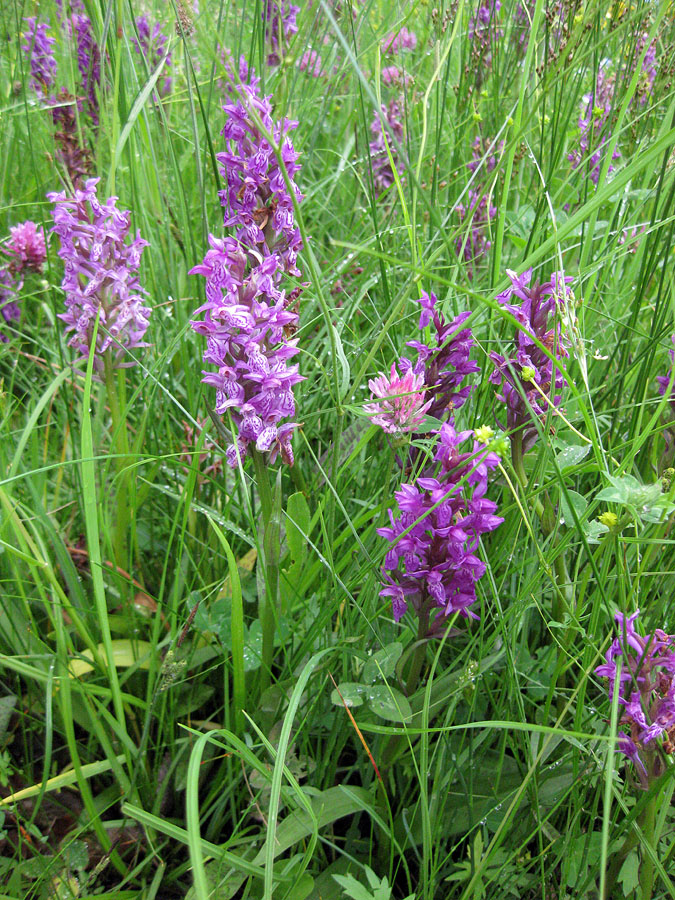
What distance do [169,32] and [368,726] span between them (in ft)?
10.1

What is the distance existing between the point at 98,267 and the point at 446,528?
965 mm

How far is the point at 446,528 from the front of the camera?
0.97 metres

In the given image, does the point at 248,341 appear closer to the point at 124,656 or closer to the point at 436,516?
the point at 436,516

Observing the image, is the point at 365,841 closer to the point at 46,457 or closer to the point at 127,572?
the point at 127,572

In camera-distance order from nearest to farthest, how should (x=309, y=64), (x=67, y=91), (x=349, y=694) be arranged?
(x=349, y=694), (x=67, y=91), (x=309, y=64)

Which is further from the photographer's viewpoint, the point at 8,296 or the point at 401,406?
the point at 8,296

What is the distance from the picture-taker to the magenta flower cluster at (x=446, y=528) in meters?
0.98

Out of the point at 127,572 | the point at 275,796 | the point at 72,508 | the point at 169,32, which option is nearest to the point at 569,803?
the point at 275,796

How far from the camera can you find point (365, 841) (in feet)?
3.63

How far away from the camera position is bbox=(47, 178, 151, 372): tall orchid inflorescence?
143 cm

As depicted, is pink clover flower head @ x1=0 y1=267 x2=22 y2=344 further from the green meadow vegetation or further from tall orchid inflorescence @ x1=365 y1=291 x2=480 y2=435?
tall orchid inflorescence @ x1=365 y1=291 x2=480 y2=435

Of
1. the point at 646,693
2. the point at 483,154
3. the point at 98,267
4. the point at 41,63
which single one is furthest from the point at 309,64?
the point at 646,693

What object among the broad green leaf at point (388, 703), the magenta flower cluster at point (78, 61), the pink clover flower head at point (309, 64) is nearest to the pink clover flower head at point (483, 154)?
the pink clover flower head at point (309, 64)

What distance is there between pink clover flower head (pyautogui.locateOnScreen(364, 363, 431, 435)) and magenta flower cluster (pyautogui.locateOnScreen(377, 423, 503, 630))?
0.06 meters
